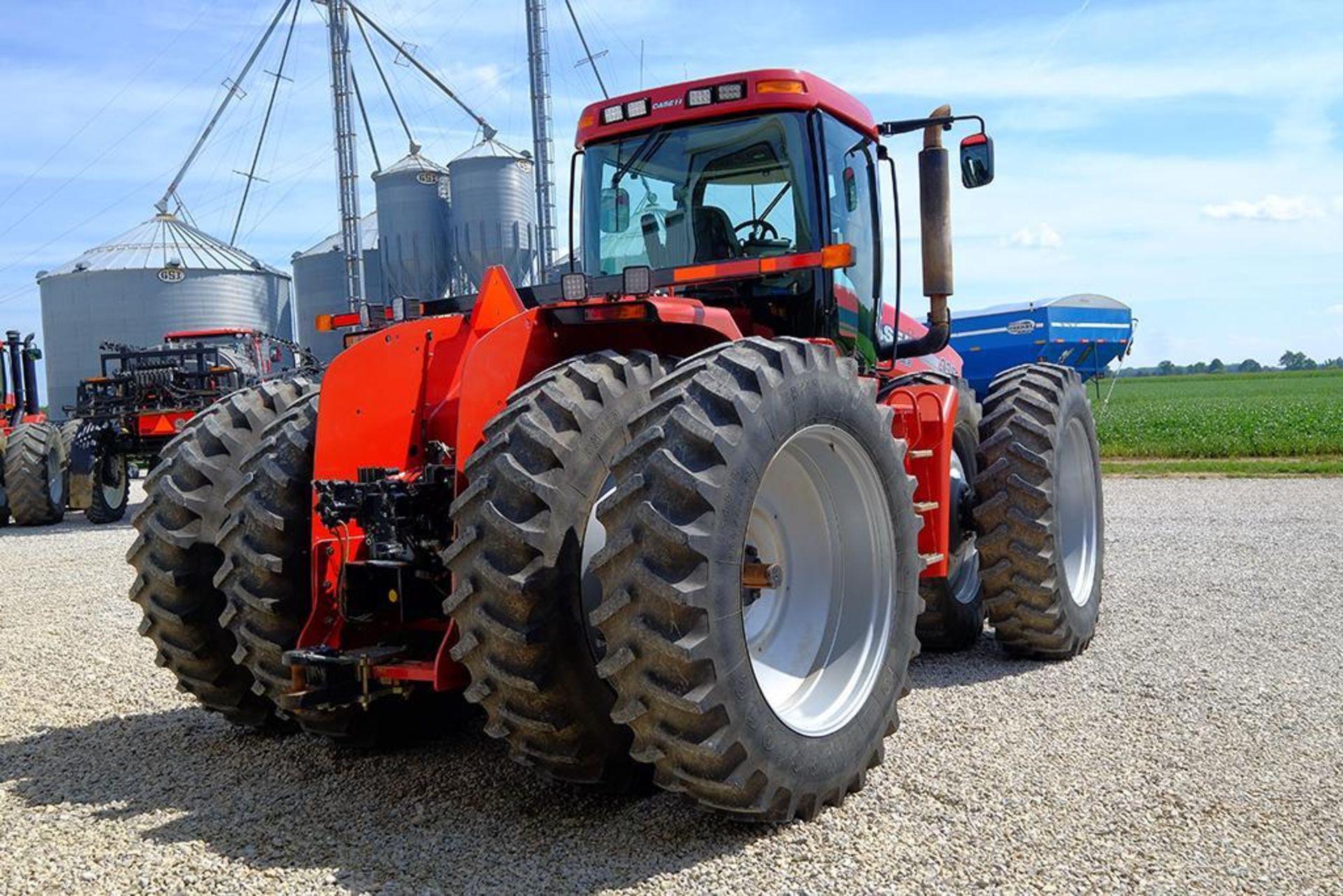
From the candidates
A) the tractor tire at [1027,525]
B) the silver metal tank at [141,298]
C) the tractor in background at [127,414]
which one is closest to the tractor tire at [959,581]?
the tractor tire at [1027,525]

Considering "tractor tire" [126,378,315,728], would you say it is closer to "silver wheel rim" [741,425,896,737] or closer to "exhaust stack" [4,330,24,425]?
"silver wheel rim" [741,425,896,737]

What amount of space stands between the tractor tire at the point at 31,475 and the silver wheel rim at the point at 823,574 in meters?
14.4

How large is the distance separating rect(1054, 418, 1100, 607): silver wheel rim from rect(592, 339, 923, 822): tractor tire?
287 centimetres

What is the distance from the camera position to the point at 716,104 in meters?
5.17

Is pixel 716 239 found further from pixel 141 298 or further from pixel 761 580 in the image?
pixel 141 298

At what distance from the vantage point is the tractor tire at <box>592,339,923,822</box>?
10.8 feet

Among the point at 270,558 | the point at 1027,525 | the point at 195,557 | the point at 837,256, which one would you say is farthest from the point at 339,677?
the point at 1027,525

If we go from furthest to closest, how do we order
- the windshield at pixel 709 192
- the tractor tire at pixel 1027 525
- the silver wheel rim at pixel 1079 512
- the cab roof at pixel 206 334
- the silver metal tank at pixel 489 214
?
the silver metal tank at pixel 489 214 → the cab roof at pixel 206 334 → the silver wheel rim at pixel 1079 512 → the tractor tire at pixel 1027 525 → the windshield at pixel 709 192

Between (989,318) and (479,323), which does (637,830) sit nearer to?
(479,323)

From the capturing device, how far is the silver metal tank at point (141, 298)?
3294 cm

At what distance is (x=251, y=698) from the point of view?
4.86m

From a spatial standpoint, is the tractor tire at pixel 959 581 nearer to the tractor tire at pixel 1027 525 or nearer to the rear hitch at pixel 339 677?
the tractor tire at pixel 1027 525

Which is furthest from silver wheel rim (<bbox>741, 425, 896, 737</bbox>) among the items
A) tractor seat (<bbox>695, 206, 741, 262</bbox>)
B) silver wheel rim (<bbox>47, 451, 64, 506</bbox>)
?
silver wheel rim (<bbox>47, 451, 64, 506</bbox>)

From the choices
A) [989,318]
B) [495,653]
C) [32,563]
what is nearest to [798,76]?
[495,653]
